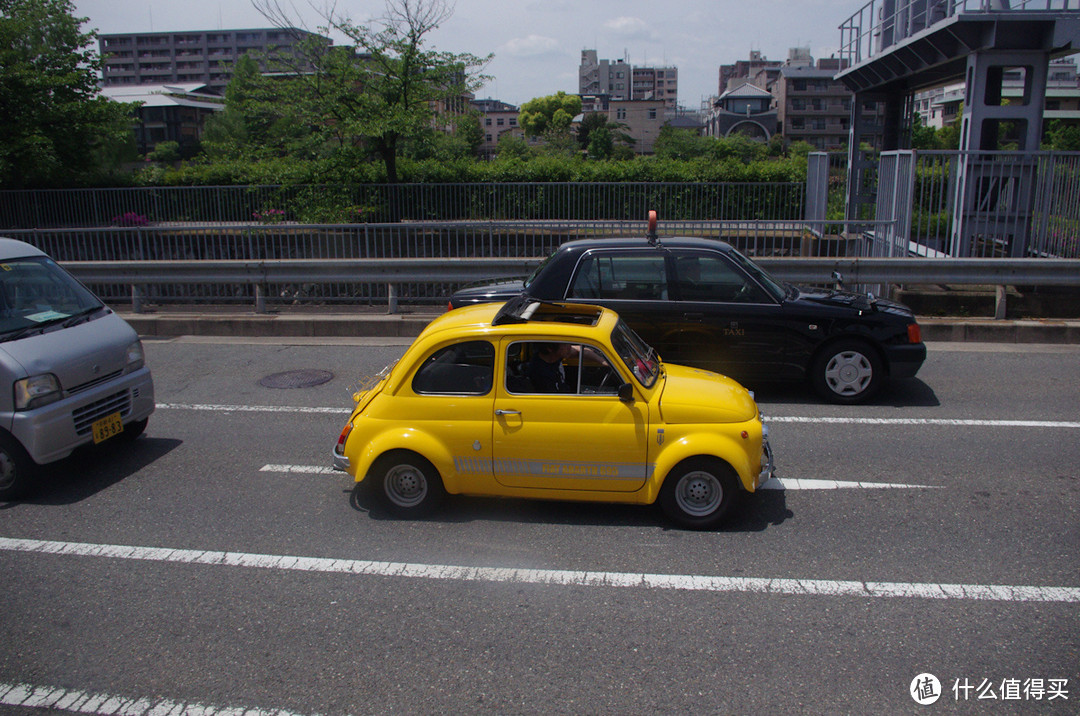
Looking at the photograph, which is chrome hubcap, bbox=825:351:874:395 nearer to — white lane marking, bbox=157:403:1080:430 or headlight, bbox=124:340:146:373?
white lane marking, bbox=157:403:1080:430

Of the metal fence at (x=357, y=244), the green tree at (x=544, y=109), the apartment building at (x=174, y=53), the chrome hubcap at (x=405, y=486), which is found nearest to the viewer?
the chrome hubcap at (x=405, y=486)

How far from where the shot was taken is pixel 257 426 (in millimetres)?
7445

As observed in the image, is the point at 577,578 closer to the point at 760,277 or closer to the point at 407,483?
the point at 407,483

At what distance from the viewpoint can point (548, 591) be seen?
4395mm

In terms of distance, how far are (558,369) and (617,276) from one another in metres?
3.00

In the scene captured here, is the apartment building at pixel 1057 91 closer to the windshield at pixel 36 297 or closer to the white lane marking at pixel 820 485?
the white lane marking at pixel 820 485

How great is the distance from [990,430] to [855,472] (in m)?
1.85

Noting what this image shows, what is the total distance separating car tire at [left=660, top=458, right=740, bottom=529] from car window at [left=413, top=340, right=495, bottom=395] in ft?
4.53

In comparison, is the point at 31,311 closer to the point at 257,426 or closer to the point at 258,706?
the point at 257,426

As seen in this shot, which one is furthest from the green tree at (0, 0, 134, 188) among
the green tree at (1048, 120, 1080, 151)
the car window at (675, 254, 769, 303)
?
the green tree at (1048, 120, 1080, 151)

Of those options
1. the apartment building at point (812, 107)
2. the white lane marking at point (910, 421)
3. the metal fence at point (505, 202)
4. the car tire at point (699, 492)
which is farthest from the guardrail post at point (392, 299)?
the apartment building at point (812, 107)

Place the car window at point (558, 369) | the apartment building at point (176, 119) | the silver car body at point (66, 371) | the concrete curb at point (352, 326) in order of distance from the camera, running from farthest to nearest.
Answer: the apartment building at point (176, 119) < the concrete curb at point (352, 326) < the silver car body at point (66, 371) < the car window at point (558, 369)

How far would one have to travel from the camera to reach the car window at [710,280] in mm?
7910

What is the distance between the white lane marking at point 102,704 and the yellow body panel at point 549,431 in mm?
1964
